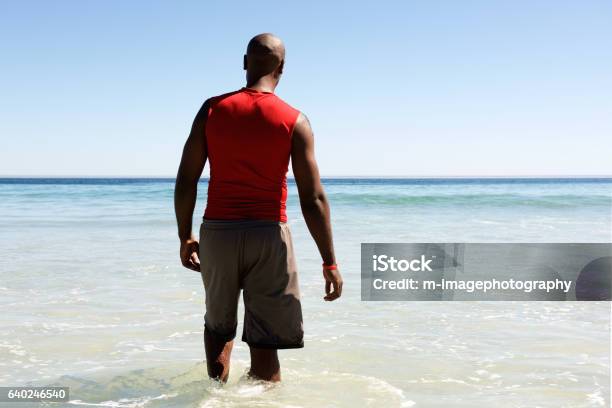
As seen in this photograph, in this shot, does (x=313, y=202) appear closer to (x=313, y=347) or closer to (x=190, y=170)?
(x=190, y=170)

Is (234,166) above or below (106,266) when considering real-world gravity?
above

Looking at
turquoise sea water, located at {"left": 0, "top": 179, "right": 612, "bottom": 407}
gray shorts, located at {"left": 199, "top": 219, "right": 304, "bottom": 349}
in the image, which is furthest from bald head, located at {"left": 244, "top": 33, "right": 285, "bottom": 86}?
turquoise sea water, located at {"left": 0, "top": 179, "right": 612, "bottom": 407}

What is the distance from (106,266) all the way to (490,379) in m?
6.37

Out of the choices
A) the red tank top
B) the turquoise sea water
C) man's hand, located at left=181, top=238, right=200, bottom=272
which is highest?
the red tank top

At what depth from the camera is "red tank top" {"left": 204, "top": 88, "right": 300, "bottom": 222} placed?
339 centimetres

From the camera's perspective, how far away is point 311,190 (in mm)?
3490

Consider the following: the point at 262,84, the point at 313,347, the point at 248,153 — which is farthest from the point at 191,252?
the point at 313,347

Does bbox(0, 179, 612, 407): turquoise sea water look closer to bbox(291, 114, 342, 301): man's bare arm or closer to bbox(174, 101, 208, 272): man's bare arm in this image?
bbox(291, 114, 342, 301): man's bare arm

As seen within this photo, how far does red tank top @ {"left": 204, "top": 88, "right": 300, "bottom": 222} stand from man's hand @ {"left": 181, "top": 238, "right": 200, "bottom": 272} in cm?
27

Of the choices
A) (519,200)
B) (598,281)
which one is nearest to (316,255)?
(598,281)

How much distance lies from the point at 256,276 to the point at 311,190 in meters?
0.54

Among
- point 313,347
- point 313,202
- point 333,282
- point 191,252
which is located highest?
point 313,202

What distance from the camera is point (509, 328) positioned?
587 centimetres

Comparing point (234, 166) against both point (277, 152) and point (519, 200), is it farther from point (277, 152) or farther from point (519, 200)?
point (519, 200)
